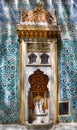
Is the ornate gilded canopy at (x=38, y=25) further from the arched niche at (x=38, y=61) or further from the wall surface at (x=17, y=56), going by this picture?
the wall surface at (x=17, y=56)

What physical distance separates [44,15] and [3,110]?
1.51 m

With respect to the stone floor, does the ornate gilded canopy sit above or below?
above

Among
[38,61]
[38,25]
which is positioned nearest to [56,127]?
[38,61]

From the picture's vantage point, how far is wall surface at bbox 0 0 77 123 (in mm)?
4141

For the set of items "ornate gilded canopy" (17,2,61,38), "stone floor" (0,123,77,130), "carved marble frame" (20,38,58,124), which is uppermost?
"ornate gilded canopy" (17,2,61,38)

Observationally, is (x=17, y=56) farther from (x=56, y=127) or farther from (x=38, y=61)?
(x=56, y=127)

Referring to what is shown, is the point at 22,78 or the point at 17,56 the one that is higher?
the point at 17,56

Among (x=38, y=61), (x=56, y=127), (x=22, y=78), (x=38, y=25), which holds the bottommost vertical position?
(x=56, y=127)

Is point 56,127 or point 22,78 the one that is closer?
point 56,127

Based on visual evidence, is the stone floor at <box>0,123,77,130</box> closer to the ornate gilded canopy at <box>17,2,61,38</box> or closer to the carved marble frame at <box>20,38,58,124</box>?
the carved marble frame at <box>20,38,58,124</box>

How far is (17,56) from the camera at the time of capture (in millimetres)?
4168

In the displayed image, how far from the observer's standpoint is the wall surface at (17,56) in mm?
4141

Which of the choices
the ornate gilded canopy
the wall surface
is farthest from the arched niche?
the wall surface

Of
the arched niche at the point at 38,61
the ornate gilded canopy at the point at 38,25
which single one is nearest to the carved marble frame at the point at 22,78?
the arched niche at the point at 38,61
